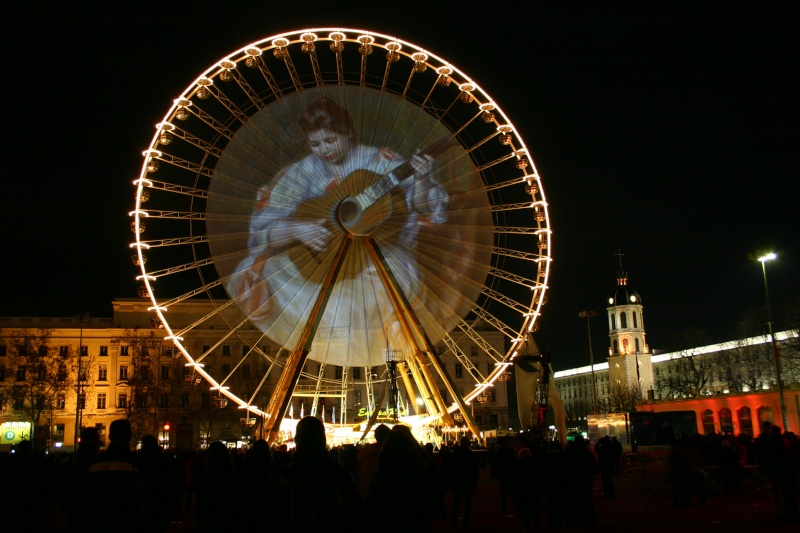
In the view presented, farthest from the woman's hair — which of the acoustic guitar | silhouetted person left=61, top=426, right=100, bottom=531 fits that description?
silhouetted person left=61, top=426, right=100, bottom=531

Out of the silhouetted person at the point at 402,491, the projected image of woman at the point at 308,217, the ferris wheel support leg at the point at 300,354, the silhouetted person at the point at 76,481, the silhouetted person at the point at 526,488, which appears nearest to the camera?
the silhouetted person at the point at 402,491

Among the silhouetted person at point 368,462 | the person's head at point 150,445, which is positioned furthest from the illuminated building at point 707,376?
the person's head at point 150,445

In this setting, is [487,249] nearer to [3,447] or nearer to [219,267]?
[219,267]

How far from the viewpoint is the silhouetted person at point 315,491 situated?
6.33 metres

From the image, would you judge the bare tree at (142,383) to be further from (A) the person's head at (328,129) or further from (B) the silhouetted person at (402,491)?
(B) the silhouetted person at (402,491)

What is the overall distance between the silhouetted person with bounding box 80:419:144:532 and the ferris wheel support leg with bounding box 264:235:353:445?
1066 inches

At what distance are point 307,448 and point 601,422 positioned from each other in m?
42.7

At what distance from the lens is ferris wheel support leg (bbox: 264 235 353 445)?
3488cm

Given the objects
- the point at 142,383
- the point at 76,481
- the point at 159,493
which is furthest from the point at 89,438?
the point at 142,383

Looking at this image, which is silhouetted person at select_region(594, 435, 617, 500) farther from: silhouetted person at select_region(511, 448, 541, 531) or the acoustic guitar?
the acoustic guitar

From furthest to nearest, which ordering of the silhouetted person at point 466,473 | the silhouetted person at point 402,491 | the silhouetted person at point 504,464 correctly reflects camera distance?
the silhouetted person at point 504,464 → the silhouetted person at point 466,473 → the silhouetted person at point 402,491

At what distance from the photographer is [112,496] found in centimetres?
748

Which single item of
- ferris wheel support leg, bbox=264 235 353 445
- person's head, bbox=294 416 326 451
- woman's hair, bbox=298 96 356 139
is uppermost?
woman's hair, bbox=298 96 356 139

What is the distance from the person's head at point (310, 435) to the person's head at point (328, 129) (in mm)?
29378
